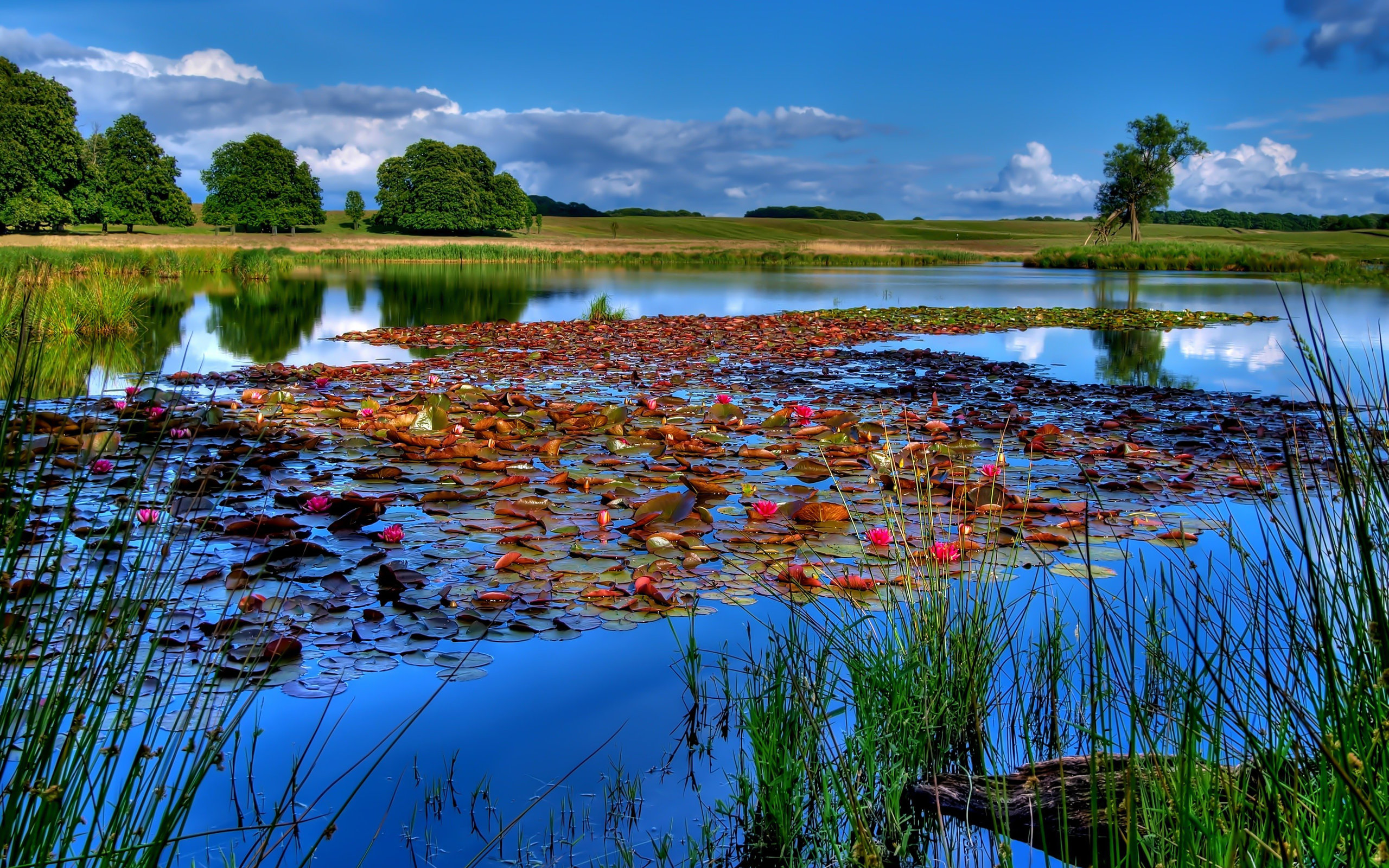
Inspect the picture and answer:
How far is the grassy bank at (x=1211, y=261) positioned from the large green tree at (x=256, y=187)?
46.2 meters

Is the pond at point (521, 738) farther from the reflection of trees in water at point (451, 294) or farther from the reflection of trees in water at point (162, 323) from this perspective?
the reflection of trees in water at point (451, 294)

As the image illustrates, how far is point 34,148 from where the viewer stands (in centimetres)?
3922

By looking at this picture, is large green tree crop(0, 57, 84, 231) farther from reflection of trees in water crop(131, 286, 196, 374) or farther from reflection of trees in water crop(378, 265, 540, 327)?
reflection of trees in water crop(131, 286, 196, 374)

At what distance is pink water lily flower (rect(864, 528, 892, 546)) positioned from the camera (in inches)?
137

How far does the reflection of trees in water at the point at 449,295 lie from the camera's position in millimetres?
16067

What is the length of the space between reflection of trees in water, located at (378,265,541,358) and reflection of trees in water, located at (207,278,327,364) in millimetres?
1494

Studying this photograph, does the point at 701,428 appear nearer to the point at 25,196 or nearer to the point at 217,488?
the point at 217,488

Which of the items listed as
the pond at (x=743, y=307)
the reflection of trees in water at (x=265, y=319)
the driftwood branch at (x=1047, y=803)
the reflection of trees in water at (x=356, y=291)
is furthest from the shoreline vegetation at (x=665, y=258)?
the driftwood branch at (x=1047, y=803)

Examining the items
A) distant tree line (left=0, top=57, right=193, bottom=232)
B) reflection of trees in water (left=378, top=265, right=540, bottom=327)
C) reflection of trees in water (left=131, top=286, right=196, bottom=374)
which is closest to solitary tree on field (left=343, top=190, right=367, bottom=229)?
distant tree line (left=0, top=57, right=193, bottom=232)

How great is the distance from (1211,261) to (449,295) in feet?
103

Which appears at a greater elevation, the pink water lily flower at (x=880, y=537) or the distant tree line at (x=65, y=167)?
the distant tree line at (x=65, y=167)

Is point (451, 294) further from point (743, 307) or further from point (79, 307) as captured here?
point (79, 307)

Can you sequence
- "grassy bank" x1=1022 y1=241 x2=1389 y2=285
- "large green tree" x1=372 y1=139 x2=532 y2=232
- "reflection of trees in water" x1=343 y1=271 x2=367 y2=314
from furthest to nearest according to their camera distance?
"large green tree" x1=372 y1=139 x2=532 y2=232 < "grassy bank" x1=1022 y1=241 x2=1389 y2=285 < "reflection of trees in water" x1=343 y1=271 x2=367 y2=314

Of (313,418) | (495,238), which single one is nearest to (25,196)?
(495,238)
